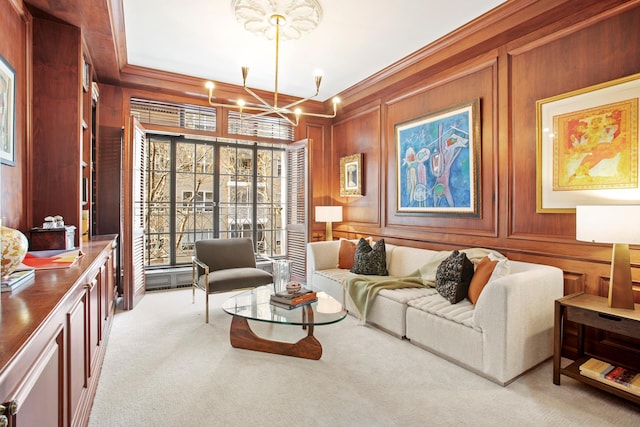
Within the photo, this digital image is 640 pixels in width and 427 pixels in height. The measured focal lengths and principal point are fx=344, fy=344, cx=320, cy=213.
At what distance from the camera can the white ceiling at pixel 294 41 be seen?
115 inches

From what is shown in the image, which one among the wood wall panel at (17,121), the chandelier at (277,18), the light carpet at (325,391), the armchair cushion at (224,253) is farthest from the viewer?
the armchair cushion at (224,253)

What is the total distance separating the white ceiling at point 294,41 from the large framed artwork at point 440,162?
2.65 ft

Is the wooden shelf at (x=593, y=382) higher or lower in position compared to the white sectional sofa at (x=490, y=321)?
lower

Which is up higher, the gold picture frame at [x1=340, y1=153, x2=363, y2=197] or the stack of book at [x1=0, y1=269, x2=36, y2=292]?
the gold picture frame at [x1=340, y1=153, x2=363, y2=197]

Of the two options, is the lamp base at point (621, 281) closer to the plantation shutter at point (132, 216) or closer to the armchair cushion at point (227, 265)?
the armchair cushion at point (227, 265)

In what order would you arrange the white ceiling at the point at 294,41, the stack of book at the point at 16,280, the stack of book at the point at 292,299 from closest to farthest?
the stack of book at the point at 16,280
the stack of book at the point at 292,299
the white ceiling at the point at 294,41

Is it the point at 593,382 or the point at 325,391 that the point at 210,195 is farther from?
the point at 593,382

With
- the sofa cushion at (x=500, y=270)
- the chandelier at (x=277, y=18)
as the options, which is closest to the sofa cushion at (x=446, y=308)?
the sofa cushion at (x=500, y=270)

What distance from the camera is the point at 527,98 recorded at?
298 cm

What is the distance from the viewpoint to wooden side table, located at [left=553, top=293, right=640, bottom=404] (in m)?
2.02

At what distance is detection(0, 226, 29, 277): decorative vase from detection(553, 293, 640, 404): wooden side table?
10.1 feet

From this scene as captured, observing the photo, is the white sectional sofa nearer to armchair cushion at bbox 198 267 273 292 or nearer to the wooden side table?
the wooden side table

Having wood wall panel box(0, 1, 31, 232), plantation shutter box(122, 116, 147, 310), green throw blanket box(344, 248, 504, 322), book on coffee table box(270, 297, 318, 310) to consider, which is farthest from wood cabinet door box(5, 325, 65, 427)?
plantation shutter box(122, 116, 147, 310)

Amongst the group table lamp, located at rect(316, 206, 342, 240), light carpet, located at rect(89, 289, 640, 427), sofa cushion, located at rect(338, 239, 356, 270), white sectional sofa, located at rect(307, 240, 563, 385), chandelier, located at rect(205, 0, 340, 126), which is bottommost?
light carpet, located at rect(89, 289, 640, 427)
